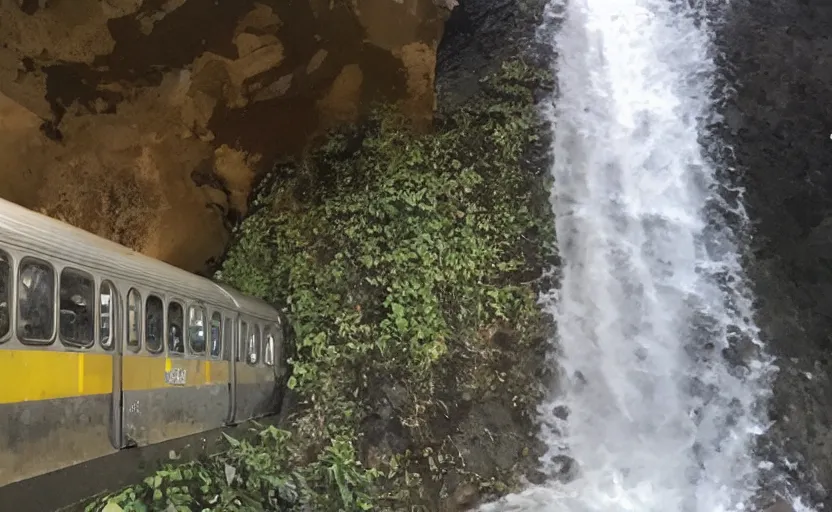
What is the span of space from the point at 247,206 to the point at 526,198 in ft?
11.9

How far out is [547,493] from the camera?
784 cm

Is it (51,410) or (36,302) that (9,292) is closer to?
(36,302)

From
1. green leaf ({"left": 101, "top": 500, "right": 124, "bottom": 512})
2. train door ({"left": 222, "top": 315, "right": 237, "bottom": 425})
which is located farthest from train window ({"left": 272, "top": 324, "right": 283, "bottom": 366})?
green leaf ({"left": 101, "top": 500, "right": 124, "bottom": 512})

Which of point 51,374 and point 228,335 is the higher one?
point 228,335

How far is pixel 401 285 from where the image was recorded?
27.0ft

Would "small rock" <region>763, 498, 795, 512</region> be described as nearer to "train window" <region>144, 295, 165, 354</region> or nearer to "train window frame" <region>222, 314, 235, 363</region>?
"train window frame" <region>222, 314, 235, 363</region>

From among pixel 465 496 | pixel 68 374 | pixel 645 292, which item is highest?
pixel 645 292

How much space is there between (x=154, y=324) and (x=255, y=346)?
99.3 inches

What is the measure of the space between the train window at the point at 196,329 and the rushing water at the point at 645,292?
4178 millimetres

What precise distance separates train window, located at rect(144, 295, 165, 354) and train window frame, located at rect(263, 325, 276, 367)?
9.07ft

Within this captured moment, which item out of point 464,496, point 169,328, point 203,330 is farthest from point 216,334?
point 464,496

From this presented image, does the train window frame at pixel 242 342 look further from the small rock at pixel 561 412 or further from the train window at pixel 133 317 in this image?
the small rock at pixel 561 412

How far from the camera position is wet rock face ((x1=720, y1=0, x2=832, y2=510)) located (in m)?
8.07

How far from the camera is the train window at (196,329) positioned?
493cm
